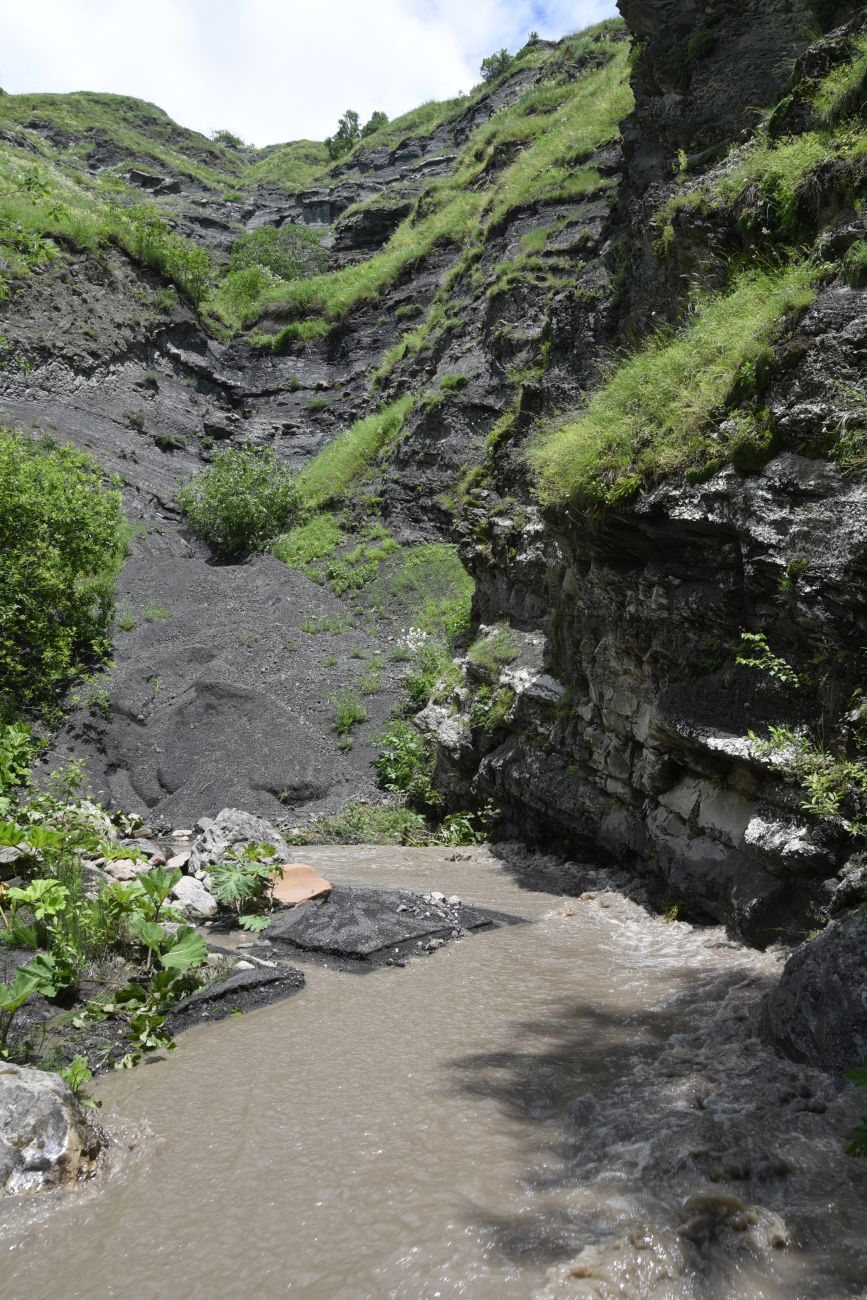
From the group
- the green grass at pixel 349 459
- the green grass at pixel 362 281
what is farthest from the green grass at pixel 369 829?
the green grass at pixel 362 281

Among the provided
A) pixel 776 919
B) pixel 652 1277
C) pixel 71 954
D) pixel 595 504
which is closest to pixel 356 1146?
pixel 652 1277

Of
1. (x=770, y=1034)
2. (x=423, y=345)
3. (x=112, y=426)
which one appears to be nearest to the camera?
(x=770, y=1034)

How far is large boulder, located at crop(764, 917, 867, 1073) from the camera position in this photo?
3.88m

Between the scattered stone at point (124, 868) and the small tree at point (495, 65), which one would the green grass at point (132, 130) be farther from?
the scattered stone at point (124, 868)

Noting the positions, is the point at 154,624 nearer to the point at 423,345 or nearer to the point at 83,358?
the point at 83,358

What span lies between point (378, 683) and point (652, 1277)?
583 inches

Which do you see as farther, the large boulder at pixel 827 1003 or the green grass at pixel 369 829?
the green grass at pixel 369 829

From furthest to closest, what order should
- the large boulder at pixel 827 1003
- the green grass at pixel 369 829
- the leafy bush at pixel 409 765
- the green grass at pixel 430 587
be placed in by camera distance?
1. the green grass at pixel 430 587
2. the leafy bush at pixel 409 765
3. the green grass at pixel 369 829
4. the large boulder at pixel 827 1003

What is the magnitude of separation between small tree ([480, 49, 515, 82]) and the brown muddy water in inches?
2274

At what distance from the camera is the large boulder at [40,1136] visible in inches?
139

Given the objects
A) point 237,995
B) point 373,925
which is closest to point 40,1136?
point 237,995

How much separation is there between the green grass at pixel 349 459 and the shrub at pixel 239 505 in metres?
0.82

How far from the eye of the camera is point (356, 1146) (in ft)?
12.5

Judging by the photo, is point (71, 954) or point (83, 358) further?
point (83, 358)
